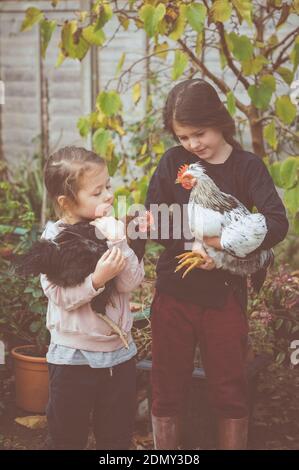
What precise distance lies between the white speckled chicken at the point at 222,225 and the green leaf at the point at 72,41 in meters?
1.01

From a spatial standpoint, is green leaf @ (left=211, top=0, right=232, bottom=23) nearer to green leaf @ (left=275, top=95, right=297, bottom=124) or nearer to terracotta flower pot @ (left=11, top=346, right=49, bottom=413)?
green leaf @ (left=275, top=95, right=297, bottom=124)

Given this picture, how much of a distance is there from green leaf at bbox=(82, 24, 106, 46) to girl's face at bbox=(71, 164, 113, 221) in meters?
0.94

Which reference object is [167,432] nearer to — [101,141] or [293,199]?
[293,199]

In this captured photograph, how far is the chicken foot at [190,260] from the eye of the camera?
2408 mm

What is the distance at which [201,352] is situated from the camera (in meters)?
2.56

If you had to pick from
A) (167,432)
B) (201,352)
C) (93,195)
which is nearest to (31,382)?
(167,432)

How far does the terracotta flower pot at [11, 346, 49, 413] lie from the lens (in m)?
3.39

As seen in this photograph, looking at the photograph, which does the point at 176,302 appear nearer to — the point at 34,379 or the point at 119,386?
the point at 119,386

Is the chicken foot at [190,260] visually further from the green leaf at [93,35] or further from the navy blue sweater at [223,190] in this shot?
the green leaf at [93,35]

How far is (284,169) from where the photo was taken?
9.48 feet

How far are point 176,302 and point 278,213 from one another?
0.49m

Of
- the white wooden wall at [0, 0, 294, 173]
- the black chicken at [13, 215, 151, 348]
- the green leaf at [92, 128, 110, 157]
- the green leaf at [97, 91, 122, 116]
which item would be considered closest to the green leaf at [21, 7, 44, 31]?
the green leaf at [97, 91, 122, 116]

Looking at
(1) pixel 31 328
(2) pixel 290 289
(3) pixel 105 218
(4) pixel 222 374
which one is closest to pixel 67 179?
(3) pixel 105 218

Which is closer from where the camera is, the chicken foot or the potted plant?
the chicken foot
